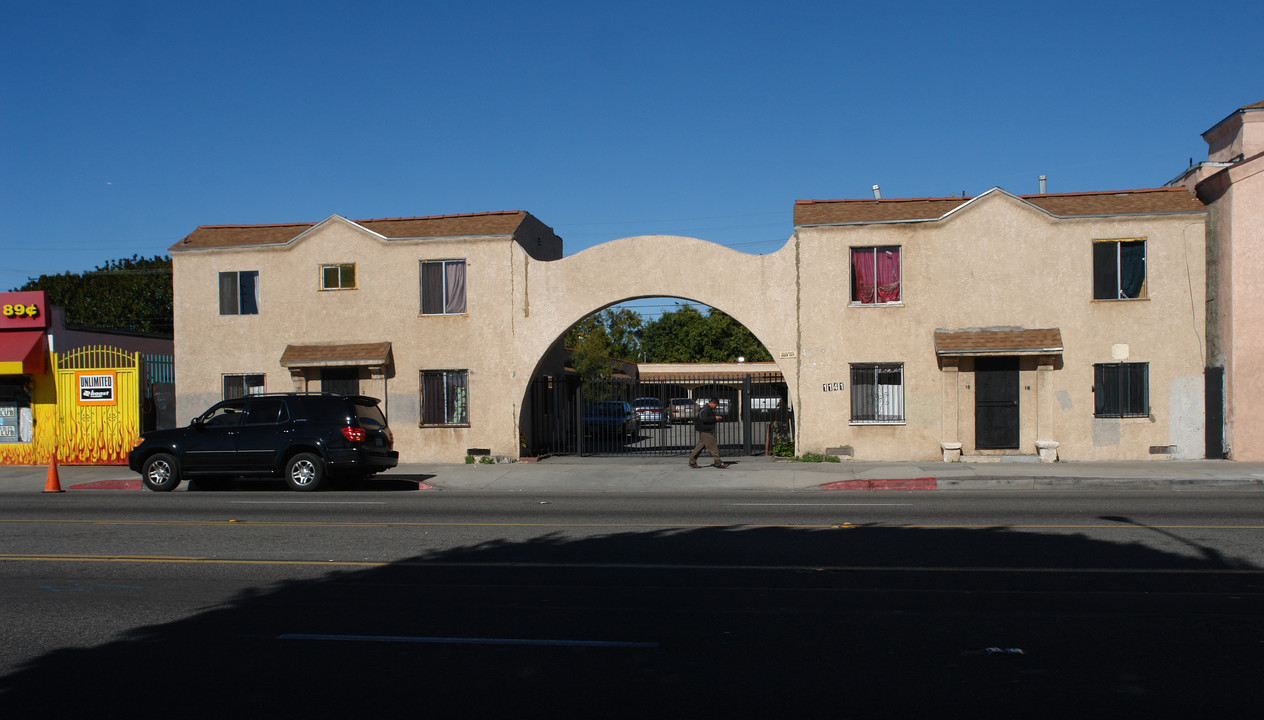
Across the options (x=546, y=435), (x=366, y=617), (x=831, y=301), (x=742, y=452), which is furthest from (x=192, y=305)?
(x=366, y=617)

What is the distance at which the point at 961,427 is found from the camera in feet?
68.3

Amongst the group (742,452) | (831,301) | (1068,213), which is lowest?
(742,452)

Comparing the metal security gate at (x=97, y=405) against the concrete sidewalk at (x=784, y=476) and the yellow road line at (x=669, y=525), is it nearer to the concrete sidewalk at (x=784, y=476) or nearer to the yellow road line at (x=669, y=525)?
the concrete sidewalk at (x=784, y=476)

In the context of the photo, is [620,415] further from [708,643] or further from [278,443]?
[708,643]

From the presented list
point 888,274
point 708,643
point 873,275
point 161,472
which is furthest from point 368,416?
point 708,643

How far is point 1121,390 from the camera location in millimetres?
20516

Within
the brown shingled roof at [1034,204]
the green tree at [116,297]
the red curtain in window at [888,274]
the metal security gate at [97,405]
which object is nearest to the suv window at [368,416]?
the metal security gate at [97,405]

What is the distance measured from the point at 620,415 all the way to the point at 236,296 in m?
10.2

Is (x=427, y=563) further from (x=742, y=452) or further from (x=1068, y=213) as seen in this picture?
(x=1068, y=213)

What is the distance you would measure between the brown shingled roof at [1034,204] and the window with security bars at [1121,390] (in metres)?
3.33

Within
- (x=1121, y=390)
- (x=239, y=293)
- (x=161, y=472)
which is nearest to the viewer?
(x=161, y=472)

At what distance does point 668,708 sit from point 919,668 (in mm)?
1596

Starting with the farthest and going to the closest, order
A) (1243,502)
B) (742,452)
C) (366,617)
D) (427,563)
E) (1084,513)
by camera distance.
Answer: (742,452) → (1243,502) → (1084,513) → (427,563) → (366,617)

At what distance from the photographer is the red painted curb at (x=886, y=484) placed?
1736 centimetres
